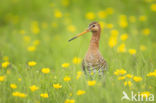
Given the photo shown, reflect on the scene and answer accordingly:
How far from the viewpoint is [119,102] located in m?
3.40

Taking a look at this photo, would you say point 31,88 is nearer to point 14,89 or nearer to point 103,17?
point 14,89

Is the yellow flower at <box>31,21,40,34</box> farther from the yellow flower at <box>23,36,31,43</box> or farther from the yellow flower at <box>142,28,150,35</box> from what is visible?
the yellow flower at <box>142,28,150,35</box>

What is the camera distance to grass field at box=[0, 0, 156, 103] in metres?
3.67

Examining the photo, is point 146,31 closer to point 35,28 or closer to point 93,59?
point 35,28

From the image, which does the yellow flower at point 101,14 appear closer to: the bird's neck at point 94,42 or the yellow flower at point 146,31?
the yellow flower at point 146,31

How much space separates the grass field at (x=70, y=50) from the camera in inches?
144

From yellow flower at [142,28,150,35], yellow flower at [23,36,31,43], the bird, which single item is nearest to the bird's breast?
the bird

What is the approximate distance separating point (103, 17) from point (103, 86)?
4.74m

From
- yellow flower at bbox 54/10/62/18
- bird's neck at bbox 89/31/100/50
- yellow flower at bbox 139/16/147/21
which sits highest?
yellow flower at bbox 54/10/62/18

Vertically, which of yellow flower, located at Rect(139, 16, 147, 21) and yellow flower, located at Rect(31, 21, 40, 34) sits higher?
yellow flower, located at Rect(139, 16, 147, 21)

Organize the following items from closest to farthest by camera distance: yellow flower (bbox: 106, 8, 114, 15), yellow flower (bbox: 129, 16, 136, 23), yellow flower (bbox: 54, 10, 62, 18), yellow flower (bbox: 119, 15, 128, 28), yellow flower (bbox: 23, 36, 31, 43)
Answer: yellow flower (bbox: 23, 36, 31, 43) → yellow flower (bbox: 119, 15, 128, 28) → yellow flower (bbox: 129, 16, 136, 23) → yellow flower (bbox: 54, 10, 62, 18) → yellow flower (bbox: 106, 8, 114, 15)

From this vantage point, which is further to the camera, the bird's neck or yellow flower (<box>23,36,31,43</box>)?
yellow flower (<box>23,36,31,43</box>)

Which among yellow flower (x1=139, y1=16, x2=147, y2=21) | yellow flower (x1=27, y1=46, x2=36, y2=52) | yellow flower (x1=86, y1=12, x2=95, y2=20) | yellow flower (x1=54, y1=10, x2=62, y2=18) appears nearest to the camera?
yellow flower (x1=27, y1=46, x2=36, y2=52)

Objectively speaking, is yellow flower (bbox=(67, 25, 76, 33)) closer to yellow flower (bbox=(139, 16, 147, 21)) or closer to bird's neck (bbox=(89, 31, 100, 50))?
yellow flower (bbox=(139, 16, 147, 21))
